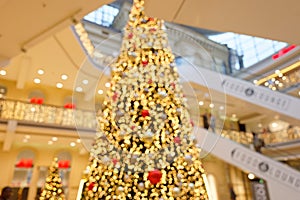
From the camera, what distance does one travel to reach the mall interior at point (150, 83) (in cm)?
181

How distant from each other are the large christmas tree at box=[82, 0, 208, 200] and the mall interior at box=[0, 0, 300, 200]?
4 centimetres

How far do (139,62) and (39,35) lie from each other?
1085 millimetres

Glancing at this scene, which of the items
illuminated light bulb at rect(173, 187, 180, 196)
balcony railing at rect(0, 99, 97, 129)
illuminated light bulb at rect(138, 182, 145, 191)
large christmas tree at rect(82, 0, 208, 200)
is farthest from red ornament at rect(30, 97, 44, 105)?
illuminated light bulb at rect(173, 187, 180, 196)

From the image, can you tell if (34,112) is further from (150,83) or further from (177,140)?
(177,140)

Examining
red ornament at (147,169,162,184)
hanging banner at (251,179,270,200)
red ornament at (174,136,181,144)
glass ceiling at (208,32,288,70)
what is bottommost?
hanging banner at (251,179,270,200)

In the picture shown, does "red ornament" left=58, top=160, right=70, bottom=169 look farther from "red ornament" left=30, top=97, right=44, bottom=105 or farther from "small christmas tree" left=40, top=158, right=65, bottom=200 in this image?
"small christmas tree" left=40, top=158, right=65, bottom=200

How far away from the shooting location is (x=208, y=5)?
5.52 feet

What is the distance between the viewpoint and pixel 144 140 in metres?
2.09

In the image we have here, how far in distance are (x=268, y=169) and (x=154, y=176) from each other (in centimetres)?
563

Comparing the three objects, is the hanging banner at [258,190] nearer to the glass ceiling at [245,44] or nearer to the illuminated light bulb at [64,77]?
the glass ceiling at [245,44]

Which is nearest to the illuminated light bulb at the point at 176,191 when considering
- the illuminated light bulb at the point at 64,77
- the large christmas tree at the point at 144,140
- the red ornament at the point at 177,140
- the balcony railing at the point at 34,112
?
the large christmas tree at the point at 144,140

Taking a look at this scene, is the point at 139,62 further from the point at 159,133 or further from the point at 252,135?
the point at 252,135

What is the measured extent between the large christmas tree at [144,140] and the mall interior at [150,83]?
0.13ft

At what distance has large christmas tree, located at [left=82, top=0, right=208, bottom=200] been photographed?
83.0 inches
